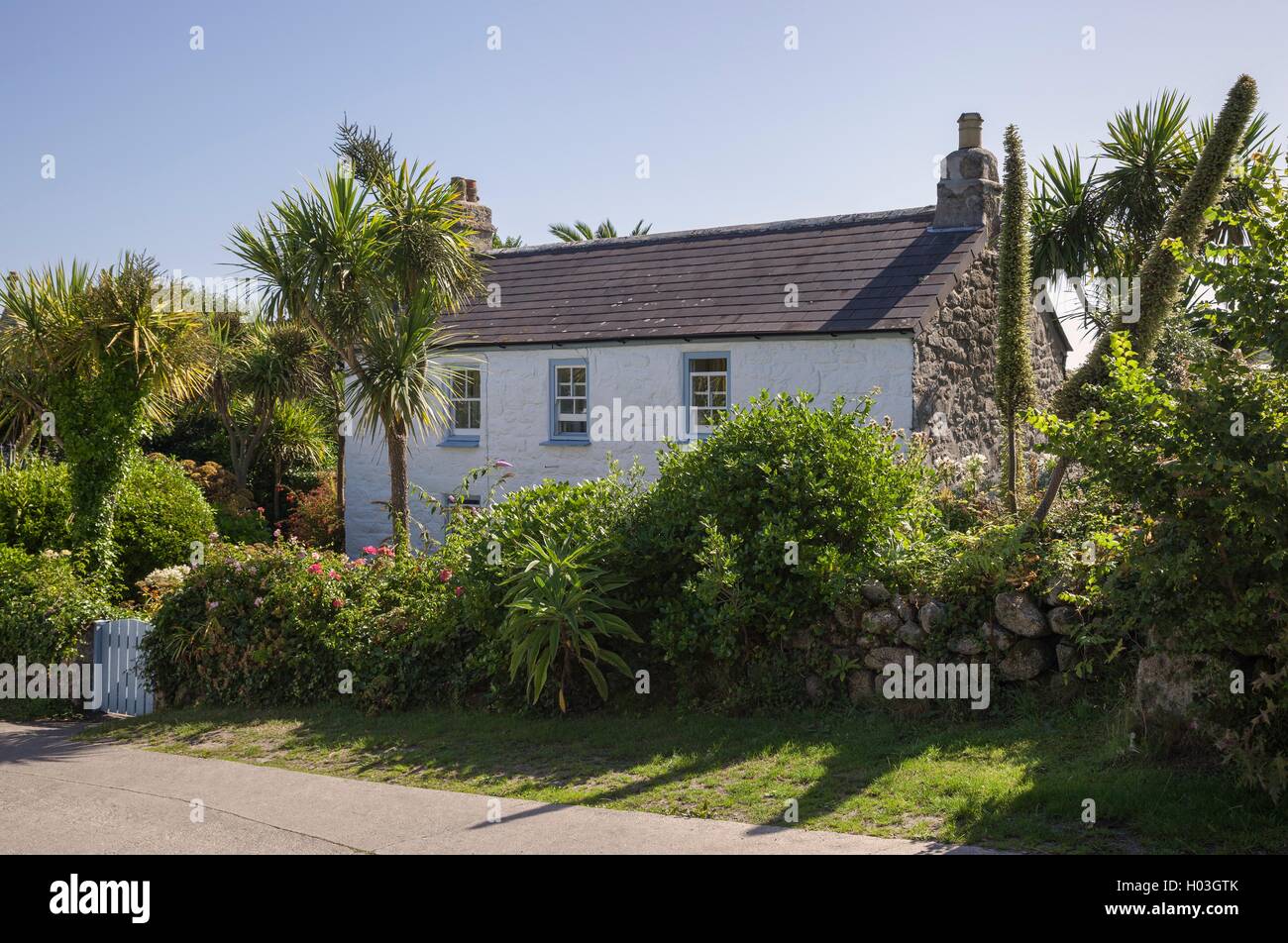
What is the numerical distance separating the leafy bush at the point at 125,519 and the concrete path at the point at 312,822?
20.0 ft

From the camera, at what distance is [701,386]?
1881cm

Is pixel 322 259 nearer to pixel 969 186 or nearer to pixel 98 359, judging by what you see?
pixel 98 359

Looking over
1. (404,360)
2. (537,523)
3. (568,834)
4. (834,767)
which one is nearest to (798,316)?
(404,360)

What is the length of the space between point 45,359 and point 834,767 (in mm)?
11266

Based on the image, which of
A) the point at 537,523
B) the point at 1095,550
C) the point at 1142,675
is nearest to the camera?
the point at 1142,675

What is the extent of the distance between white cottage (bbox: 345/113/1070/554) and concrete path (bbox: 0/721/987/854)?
9.84 meters

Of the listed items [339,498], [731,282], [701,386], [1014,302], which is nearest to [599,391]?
[701,386]

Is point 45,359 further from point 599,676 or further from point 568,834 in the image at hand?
point 568,834

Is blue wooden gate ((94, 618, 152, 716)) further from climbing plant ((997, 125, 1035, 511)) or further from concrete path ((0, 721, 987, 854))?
climbing plant ((997, 125, 1035, 511))

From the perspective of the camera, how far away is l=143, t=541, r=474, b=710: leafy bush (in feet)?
37.1

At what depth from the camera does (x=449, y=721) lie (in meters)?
10.6

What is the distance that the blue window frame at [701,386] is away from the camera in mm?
18641

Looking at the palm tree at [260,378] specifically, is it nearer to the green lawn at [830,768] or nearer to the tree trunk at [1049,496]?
the green lawn at [830,768]

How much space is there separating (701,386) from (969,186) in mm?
5357
